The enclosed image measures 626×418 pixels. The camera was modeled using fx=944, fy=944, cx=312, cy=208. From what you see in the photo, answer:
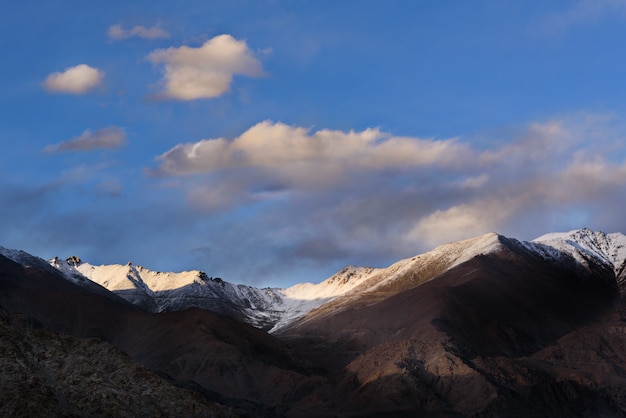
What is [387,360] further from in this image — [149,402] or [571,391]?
[149,402]

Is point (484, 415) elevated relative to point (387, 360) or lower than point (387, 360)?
lower

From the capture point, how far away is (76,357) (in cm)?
9775

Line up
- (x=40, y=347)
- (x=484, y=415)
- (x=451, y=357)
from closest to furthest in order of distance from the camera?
(x=40, y=347) < (x=484, y=415) < (x=451, y=357)

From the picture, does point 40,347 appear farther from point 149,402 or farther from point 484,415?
point 484,415

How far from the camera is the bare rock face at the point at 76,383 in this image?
277ft

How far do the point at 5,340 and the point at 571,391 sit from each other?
129 meters

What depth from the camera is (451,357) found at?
192125 millimetres

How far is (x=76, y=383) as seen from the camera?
9238 centimetres

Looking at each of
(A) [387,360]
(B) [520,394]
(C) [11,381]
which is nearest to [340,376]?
(A) [387,360]

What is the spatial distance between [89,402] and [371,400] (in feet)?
318

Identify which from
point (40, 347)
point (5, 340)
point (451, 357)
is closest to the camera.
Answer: point (5, 340)

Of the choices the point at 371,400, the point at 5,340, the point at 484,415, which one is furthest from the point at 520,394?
the point at 5,340

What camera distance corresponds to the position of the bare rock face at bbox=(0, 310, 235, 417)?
277 feet

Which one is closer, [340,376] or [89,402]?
[89,402]
